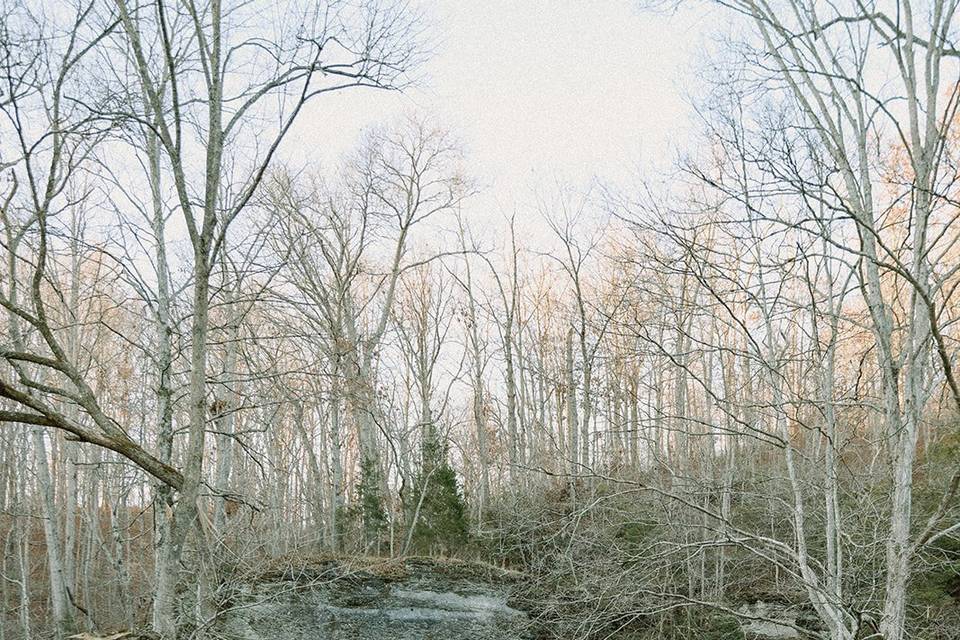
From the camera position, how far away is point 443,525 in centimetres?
1614

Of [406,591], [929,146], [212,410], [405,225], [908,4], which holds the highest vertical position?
[405,225]

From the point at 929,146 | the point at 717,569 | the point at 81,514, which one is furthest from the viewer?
the point at 81,514

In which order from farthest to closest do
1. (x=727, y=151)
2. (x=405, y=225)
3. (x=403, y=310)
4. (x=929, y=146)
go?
(x=403, y=310) → (x=405, y=225) → (x=727, y=151) → (x=929, y=146)

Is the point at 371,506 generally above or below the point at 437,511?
above

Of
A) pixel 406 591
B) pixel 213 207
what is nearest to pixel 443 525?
pixel 406 591

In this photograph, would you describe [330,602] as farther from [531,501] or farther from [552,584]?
[531,501]

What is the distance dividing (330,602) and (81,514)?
12.5 metres

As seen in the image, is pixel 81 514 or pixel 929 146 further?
pixel 81 514

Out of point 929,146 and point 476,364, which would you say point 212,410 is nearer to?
point 929,146

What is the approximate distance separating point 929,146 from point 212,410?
7.90 metres

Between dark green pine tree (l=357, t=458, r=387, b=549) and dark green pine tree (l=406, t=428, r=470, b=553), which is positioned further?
dark green pine tree (l=357, t=458, r=387, b=549)

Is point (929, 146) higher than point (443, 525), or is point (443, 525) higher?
point (929, 146)

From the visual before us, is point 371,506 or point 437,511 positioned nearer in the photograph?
point 437,511

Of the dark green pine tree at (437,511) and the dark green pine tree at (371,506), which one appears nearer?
the dark green pine tree at (437,511)
